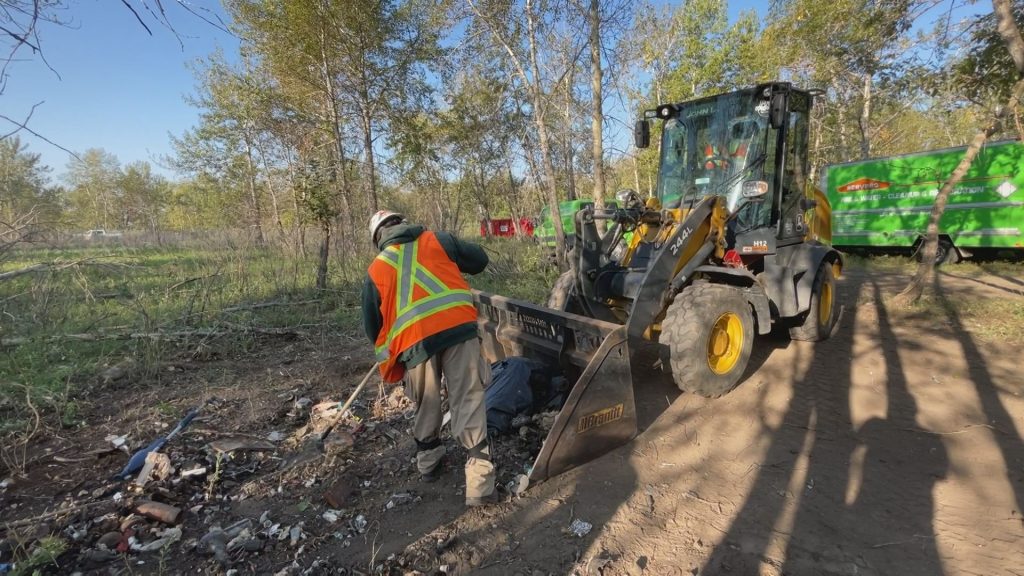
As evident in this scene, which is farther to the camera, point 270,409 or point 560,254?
point 560,254

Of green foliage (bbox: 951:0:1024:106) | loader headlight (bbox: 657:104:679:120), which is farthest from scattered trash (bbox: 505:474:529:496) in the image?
green foliage (bbox: 951:0:1024:106)

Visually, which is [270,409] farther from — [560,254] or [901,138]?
[901,138]

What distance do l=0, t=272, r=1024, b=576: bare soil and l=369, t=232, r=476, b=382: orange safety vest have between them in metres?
0.94

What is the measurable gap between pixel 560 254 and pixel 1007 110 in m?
6.19

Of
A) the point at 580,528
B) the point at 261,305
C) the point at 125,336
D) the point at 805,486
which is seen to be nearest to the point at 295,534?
the point at 580,528

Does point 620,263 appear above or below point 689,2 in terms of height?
below

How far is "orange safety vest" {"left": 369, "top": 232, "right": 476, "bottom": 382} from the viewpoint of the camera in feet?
9.07

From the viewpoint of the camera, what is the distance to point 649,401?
13.4ft

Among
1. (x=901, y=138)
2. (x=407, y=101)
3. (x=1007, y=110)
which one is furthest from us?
(x=901, y=138)

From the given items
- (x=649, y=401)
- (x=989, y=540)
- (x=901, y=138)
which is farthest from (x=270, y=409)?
(x=901, y=138)

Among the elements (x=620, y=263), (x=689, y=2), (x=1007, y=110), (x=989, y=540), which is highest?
(x=689, y=2)

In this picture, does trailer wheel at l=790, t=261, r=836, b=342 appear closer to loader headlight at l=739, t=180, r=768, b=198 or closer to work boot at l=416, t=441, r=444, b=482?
loader headlight at l=739, t=180, r=768, b=198

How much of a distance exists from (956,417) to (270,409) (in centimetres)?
542

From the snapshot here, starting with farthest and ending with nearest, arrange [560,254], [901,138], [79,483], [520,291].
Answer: [901,138], [560,254], [520,291], [79,483]
